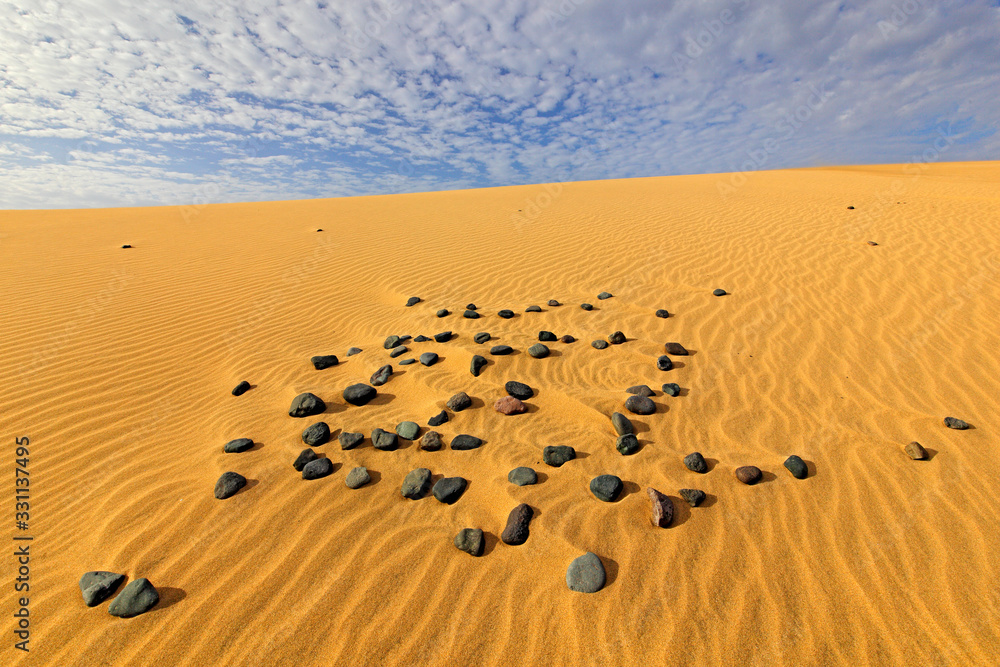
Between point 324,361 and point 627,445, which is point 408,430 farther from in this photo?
point 324,361

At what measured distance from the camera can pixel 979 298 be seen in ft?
17.2

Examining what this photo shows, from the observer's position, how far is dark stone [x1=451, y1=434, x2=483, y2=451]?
3.06 meters

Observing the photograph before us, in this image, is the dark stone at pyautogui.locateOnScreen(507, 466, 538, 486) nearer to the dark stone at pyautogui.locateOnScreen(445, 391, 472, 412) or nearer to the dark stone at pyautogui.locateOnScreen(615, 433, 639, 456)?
the dark stone at pyautogui.locateOnScreen(615, 433, 639, 456)

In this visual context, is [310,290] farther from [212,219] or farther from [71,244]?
[212,219]

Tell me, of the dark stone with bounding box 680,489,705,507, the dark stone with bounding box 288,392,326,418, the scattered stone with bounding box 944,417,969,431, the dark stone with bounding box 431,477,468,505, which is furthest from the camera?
the dark stone with bounding box 288,392,326,418

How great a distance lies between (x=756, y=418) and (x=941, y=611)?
1.59 m

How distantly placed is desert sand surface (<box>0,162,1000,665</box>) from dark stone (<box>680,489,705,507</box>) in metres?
0.08

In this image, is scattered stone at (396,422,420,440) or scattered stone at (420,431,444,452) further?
scattered stone at (396,422,420,440)

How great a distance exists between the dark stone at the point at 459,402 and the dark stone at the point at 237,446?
161 cm

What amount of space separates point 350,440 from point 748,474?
2871 millimetres

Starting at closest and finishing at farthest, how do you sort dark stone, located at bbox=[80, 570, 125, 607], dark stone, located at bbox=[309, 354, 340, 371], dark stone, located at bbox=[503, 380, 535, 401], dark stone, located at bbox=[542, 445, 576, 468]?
dark stone, located at bbox=[80, 570, 125, 607] < dark stone, located at bbox=[542, 445, 576, 468] < dark stone, located at bbox=[503, 380, 535, 401] < dark stone, located at bbox=[309, 354, 340, 371]

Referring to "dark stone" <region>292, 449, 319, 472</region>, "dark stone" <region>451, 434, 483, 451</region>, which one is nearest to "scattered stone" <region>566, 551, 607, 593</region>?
"dark stone" <region>451, 434, 483, 451</region>

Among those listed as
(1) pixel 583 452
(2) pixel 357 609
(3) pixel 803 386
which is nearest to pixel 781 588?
(1) pixel 583 452

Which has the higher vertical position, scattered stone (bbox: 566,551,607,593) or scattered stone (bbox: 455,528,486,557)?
scattered stone (bbox: 455,528,486,557)
